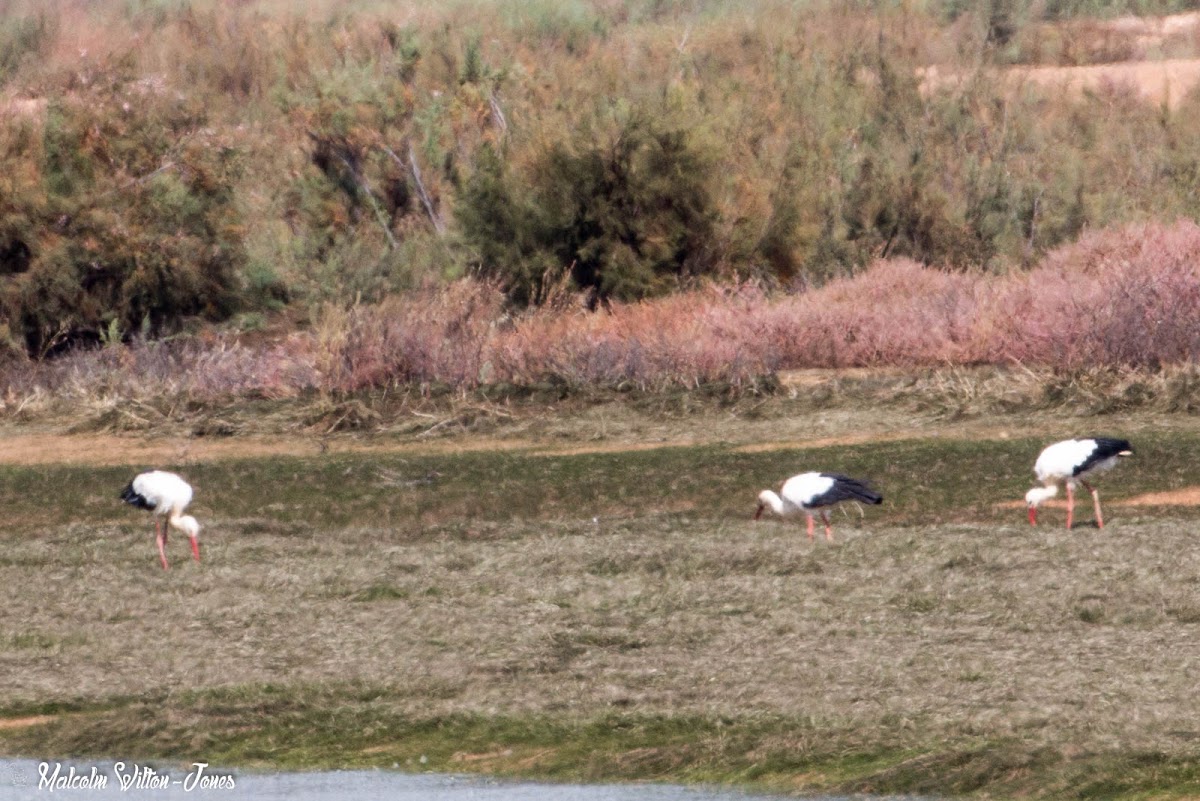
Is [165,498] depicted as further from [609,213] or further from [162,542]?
[609,213]

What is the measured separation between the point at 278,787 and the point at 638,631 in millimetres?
3122

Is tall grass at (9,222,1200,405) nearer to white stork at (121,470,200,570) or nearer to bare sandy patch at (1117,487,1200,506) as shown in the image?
bare sandy patch at (1117,487,1200,506)

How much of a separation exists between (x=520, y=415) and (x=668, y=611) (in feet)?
38.5

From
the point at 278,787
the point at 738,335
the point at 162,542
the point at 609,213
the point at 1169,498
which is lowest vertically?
the point at 738,335

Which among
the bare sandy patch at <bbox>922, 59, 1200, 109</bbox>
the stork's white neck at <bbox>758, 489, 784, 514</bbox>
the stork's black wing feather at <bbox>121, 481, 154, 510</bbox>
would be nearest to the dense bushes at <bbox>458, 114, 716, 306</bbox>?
the stork's white neck at <bbox>758, 489, 784, 514</bbox>

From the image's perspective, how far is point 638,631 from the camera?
12.8 metres

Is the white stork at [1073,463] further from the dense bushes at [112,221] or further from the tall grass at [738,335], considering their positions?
the dense bushes at [112,221]

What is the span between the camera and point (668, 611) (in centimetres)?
1330

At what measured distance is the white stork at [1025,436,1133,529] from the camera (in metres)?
15.8

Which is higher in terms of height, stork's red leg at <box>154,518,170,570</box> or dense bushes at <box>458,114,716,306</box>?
stork's red leg at <box>154,518,170,570</box>

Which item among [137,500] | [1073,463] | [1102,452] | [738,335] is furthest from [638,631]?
[738,335]

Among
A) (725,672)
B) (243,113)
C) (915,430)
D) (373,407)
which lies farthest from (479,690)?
(243,113)

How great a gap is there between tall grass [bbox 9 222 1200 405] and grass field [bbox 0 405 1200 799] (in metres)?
4.26

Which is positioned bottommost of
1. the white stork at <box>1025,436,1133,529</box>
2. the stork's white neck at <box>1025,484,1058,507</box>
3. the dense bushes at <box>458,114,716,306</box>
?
the dense bushes at <box>458,114,716,306</box>
